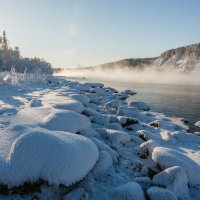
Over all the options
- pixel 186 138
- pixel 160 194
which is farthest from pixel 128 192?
pixel 186 138

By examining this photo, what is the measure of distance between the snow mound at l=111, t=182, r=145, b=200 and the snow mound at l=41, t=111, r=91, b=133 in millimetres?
3401

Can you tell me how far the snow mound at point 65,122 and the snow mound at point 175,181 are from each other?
353 cm

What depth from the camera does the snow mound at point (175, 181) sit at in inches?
277

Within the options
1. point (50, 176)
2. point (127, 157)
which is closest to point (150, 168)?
point (127, 157)

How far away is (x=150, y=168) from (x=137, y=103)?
18000 mm

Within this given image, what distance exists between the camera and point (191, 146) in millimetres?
12531

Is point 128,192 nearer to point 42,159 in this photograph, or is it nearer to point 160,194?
point 160,194

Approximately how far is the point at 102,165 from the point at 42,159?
73.7 inches

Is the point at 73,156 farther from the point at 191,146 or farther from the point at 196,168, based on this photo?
the point at 191,146

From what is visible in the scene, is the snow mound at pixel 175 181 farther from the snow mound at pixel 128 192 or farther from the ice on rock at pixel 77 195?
the ice on rock at pixel 77 195

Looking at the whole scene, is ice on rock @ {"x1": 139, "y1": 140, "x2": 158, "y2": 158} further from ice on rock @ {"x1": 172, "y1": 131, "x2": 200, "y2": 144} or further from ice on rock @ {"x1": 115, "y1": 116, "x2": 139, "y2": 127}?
ice on rock @ {"x1": 115, "y1": 116, "x2": 139, "y2": 127}

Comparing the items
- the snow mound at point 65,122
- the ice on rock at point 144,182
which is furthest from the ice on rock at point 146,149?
the snow mound at point 65,122

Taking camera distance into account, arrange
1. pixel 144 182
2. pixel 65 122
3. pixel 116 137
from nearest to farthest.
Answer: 1. pixel 144 182
2. pixel 65 122
3. pixel 116 137

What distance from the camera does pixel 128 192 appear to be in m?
6.41
